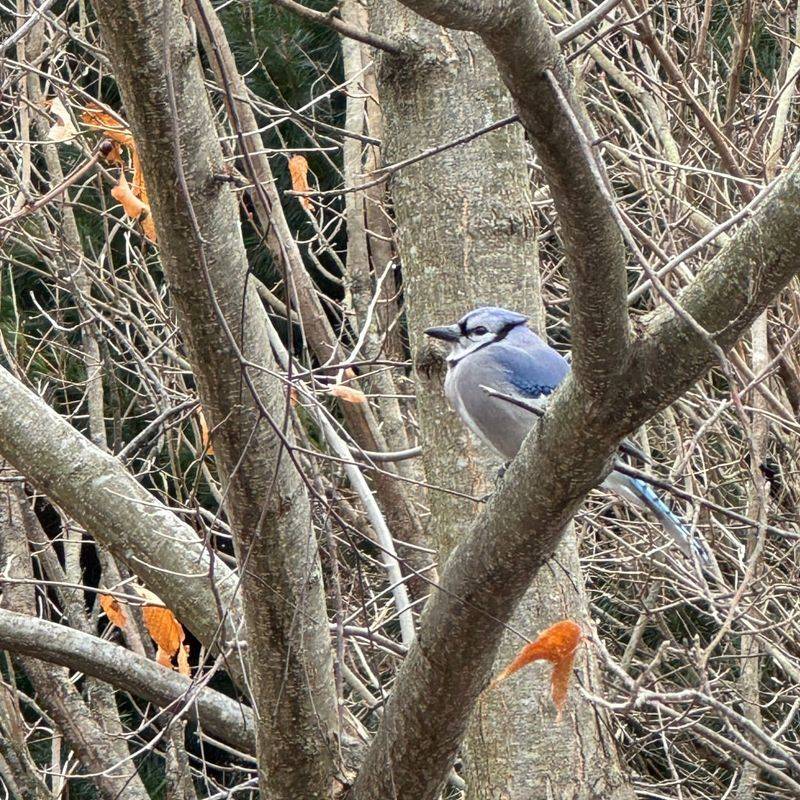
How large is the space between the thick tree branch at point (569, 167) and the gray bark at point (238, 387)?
48cm

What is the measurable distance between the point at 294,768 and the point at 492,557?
75 cm

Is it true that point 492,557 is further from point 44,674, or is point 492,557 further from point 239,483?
point 44,674

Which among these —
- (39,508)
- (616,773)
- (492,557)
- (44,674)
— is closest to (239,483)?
(492,557)

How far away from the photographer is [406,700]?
2258mm

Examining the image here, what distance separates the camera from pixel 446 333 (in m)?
2.84

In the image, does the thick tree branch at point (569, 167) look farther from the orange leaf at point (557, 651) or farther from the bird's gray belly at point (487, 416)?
the bird's gray belly at point (487, 416)

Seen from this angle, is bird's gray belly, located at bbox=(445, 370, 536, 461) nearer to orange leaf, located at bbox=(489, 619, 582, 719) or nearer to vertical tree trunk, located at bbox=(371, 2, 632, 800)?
vertical tree trunk, located at bbox=(371, 2, 632, 800)

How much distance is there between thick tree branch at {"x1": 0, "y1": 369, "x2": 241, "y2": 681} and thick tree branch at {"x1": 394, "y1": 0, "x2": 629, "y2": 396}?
3.95ft

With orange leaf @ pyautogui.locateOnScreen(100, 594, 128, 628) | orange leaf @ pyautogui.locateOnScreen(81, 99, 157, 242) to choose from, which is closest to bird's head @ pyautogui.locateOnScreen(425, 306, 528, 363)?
orange leaf @ pyautogui.locateOnScreen(81, 99, 157, 242)

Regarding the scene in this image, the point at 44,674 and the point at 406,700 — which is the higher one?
the point at 406,700

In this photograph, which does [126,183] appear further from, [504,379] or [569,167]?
[569,167]

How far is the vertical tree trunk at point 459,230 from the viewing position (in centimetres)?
273

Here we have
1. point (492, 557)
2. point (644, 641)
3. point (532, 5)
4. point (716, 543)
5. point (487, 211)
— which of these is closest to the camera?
point (532, 5)

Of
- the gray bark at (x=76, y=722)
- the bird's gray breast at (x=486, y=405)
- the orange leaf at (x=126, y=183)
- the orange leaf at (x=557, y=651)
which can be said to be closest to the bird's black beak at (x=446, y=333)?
the bird's gray breast at (x=486, y=405)
